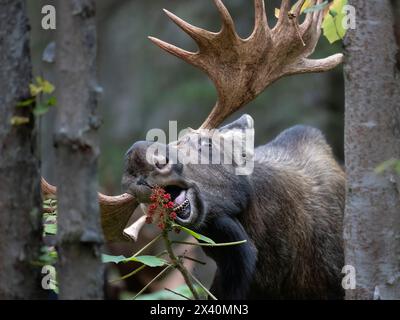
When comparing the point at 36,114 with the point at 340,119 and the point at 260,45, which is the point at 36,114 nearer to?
the point at 260,45

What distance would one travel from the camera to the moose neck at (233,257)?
4.20 m

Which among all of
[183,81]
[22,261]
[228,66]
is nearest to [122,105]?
[183,81]

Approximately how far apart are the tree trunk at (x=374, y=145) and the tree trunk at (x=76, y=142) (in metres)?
1.16

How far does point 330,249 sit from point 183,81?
619cm

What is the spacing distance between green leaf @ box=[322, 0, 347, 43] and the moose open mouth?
3.56ft

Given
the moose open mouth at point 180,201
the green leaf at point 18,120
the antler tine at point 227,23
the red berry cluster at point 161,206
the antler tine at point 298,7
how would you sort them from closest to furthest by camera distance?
the green leaf at point 18,120 < the red berry cluster at point 161,206 < the moose open mouth at point 180,201 < the antler tine at point 298,7 < the antler tine at point 227,23

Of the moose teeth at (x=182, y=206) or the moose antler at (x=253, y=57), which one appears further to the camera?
the moose antler at (x=253, y=57)

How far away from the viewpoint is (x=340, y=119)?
9.81m

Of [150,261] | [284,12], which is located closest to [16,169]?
[150,261]

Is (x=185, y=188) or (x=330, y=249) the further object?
(x=330, y=249)

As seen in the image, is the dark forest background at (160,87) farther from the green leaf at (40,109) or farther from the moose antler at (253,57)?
the green leaf at (40,109)

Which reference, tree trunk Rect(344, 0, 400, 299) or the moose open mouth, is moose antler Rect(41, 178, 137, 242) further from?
tree trunk Rect(344, 0, 400, 299)

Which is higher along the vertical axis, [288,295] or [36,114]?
[36,114]

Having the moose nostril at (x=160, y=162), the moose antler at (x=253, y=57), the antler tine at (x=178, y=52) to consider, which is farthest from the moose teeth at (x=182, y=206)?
the antler tine at (x=178, y=52)
